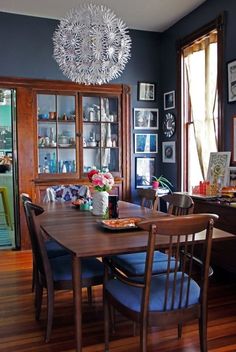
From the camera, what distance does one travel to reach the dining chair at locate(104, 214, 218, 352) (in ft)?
5.99

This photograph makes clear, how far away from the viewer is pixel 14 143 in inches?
187

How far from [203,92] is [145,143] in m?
1.22

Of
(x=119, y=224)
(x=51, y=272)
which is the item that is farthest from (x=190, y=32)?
(x=51, y=272)

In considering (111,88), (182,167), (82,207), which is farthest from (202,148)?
(82,207)

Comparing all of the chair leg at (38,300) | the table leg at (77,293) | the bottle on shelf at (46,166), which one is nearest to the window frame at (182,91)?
the bottle on shelf at (46,166)

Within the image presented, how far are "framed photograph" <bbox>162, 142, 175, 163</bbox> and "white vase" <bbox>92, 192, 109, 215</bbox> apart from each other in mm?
2394

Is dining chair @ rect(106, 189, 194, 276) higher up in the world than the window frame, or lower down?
lower down

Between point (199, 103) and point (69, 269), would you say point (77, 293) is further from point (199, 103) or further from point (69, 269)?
→ point (199, 103)

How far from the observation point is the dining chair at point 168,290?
1.83 metres

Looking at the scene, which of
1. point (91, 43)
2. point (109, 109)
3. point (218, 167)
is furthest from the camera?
Answer: point (109, 109)

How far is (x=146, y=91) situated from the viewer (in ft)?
17.5

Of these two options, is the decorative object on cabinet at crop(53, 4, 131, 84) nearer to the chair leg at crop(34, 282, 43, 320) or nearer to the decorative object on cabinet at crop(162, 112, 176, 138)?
the chair leg at crop(34, 282, 43, 320)

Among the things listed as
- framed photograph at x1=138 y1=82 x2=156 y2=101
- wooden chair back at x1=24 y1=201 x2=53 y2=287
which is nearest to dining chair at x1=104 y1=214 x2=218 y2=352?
wooden chair back at x1=24 y1=201 x2=53 y2=287

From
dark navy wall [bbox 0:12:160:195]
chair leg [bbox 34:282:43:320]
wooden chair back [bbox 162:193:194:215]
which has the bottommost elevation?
chair leg [bbox 34:282:43:320]
